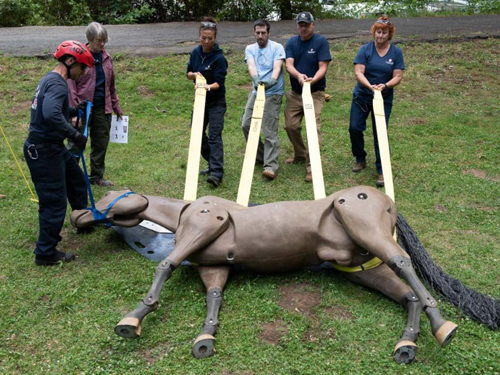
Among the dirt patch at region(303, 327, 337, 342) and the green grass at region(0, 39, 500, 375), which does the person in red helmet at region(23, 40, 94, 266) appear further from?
the dirt patch at region(303, 327, 337, 342)

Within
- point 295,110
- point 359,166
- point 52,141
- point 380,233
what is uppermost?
point 52,141

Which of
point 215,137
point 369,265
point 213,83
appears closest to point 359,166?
point 215,137

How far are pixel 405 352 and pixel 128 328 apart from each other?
1.95 metres

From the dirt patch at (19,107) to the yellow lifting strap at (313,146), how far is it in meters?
5.77

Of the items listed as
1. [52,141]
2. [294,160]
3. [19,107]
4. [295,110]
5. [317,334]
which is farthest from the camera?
[19,107]

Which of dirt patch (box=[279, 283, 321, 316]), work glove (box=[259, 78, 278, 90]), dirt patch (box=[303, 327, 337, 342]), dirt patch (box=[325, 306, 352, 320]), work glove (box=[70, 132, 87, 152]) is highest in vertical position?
work glove (box=[259, 78, 278, 90])

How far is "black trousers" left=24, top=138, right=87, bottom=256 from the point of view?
466cm

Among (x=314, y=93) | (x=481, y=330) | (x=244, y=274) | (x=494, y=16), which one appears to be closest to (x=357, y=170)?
(x=314, y=93)

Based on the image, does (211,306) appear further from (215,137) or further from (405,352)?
(215,137)

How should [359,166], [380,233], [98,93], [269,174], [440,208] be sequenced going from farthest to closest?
[359,166]
[269,174]
[98,93]
[440,208]
[380,233]

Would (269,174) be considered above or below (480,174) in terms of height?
above

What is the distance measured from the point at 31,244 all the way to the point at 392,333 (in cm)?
368

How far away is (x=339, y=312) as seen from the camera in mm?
4059

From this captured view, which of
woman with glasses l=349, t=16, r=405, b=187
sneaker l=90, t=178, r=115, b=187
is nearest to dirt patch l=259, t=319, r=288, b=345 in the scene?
woman with glasses l=349, t=16, r=405, b=187
